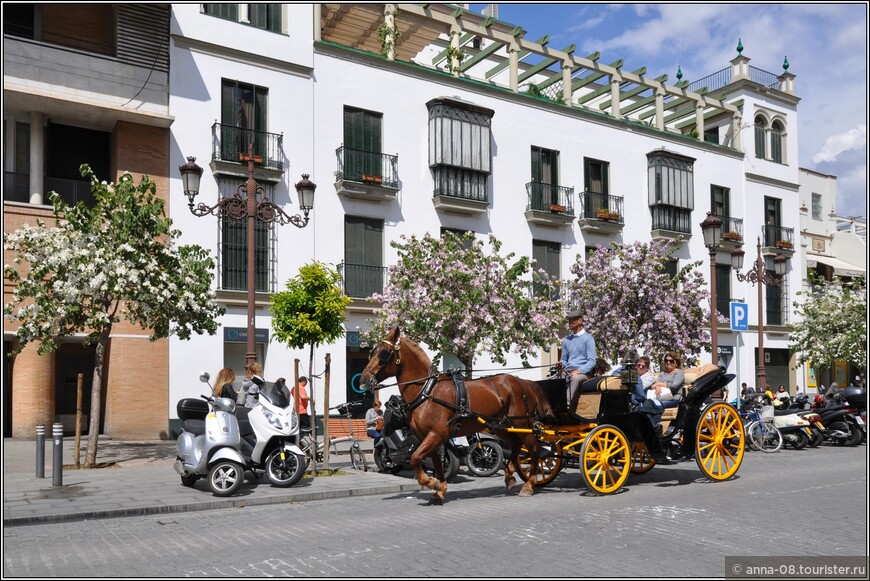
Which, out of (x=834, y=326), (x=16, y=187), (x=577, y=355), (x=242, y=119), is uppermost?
(x=242, y=119)

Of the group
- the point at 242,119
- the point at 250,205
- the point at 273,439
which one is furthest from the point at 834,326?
the point at 273,439

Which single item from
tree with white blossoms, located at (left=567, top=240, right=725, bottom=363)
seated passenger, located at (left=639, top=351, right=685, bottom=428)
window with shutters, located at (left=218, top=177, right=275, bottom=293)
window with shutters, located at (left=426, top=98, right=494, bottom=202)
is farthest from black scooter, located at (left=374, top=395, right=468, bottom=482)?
window with shutters, located at (left=426, top=98, right=494, bottom=202)

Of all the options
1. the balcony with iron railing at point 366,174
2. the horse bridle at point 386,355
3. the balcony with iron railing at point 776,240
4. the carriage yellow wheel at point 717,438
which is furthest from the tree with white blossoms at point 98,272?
the balcony with iron railing at point 776,240

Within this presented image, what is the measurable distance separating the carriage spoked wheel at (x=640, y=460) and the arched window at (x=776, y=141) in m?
30.1

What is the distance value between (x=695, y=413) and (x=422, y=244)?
1060 centimetres

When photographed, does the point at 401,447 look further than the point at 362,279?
→ No

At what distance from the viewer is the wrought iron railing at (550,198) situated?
2941cm

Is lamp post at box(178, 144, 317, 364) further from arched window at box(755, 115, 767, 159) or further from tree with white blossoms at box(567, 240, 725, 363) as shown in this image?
arched window at box(755, 115, 767, 159)

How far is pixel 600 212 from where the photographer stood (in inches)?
1217

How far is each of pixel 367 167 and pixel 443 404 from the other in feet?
53.6

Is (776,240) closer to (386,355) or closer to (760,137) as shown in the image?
(760,137)

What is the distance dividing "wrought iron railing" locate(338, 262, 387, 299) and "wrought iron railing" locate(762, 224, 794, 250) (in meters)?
20.4

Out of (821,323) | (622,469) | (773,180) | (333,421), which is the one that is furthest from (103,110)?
(773,180)

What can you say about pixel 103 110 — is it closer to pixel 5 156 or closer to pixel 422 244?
pixel 5 156
